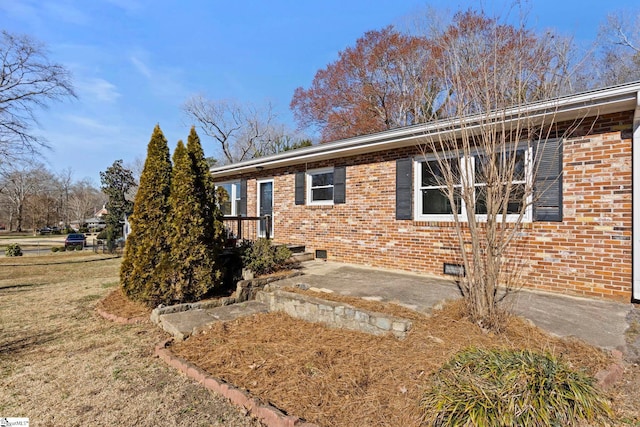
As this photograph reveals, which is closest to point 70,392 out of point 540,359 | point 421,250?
point 540,359

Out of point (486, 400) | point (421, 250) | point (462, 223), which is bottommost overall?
point (486, 400)

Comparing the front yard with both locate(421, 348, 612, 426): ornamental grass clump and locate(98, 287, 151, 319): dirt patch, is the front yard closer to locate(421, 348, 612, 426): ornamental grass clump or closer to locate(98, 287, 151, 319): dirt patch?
locate(421, 348, 612, 426): ornamental grass clump

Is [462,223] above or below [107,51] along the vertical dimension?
below

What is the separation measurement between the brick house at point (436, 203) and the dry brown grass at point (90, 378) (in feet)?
12.3

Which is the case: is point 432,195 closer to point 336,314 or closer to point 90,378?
point 336,314

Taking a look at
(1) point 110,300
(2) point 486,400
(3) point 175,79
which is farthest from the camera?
(3) point 175,79

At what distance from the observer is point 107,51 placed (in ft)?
27.3

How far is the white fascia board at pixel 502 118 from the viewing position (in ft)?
12.0

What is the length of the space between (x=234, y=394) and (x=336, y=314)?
1.69 meters

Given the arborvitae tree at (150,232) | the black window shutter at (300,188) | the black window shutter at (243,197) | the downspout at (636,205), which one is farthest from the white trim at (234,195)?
the downspout at (636,205)

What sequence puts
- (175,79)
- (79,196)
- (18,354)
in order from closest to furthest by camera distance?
(18,354)
(175,79)
(79,196)

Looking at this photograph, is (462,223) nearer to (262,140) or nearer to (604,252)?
→ (604,252)

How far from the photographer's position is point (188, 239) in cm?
518

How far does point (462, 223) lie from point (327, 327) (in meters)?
3.30
